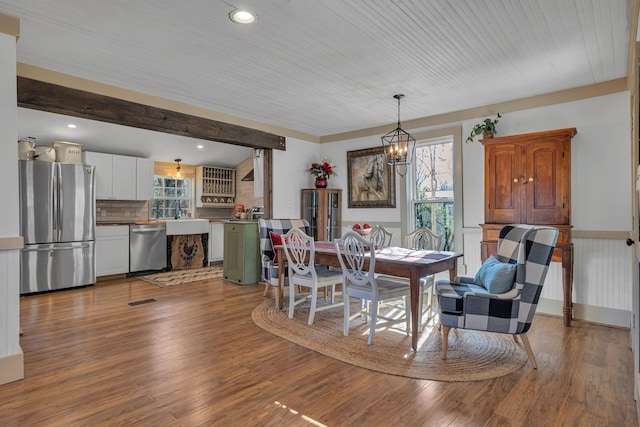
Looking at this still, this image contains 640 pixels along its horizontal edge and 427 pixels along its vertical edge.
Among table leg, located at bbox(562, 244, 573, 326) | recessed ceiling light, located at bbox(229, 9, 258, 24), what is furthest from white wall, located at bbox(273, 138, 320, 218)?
table leg, located at bbox(562, 244, 573, 326)

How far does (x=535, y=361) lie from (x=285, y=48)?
10.1 ft

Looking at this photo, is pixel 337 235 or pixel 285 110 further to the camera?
pixel 337 235

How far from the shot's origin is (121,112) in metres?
3.91

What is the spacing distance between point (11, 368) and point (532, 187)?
4786mm

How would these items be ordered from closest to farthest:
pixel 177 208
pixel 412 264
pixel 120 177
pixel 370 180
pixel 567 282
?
pixel 412 264
pixel 567 282
pixel 370 180
pixel 120 177
pixel 177 208

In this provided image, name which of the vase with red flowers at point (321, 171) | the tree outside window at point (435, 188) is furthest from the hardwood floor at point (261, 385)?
the vase with red flowers at point (321, 171)

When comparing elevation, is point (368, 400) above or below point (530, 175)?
below

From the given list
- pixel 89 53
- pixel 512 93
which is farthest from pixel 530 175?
pixel 89 53

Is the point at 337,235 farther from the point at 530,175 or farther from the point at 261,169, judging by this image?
the point at 530,175

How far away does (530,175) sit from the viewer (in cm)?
385

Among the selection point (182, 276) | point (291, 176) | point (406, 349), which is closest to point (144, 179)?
point (182, 276)

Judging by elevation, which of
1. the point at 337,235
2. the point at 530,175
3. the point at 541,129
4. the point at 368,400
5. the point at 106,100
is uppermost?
the point at 106,100

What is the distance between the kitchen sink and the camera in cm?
673

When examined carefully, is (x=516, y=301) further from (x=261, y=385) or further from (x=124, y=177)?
(x=124, y=177)
